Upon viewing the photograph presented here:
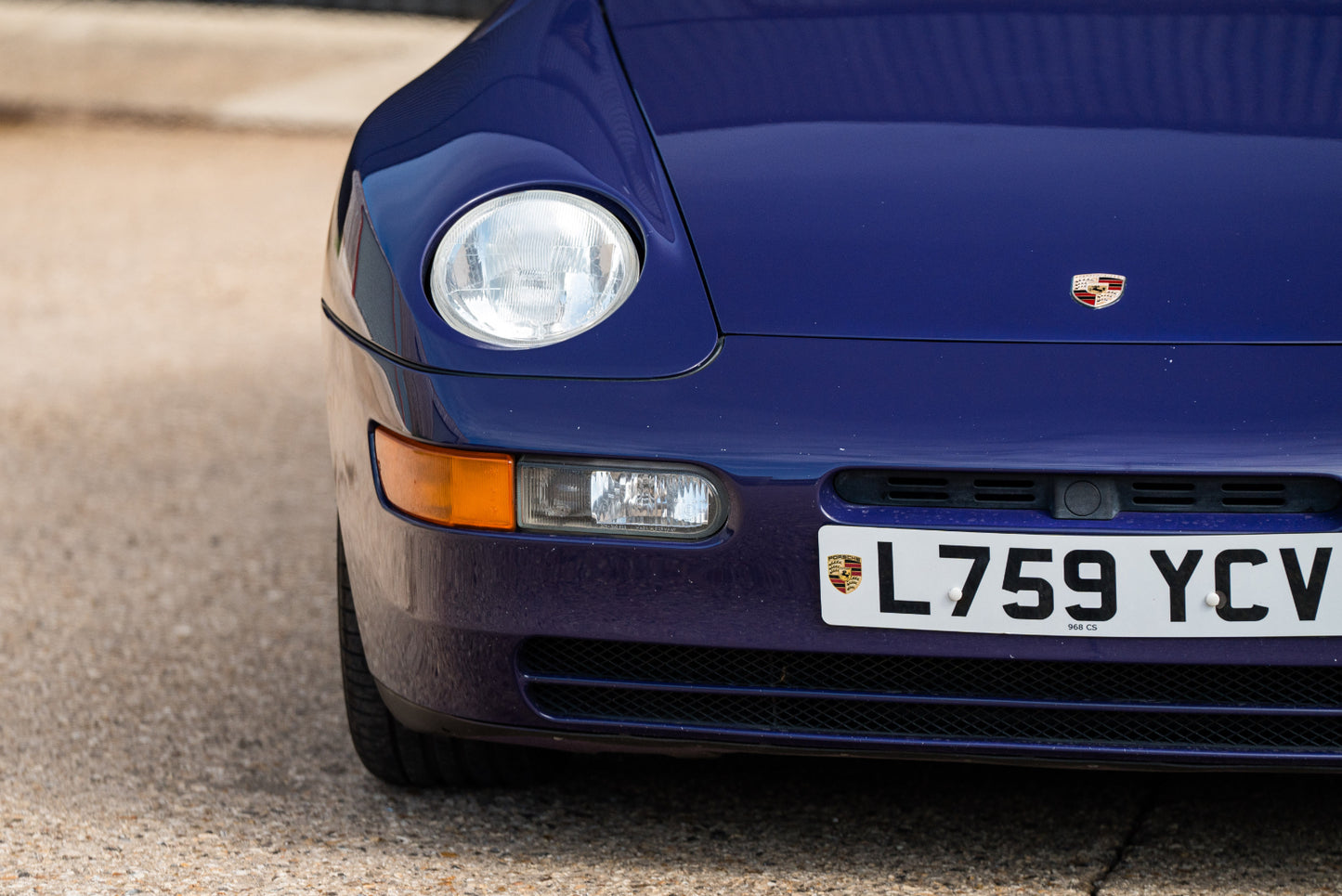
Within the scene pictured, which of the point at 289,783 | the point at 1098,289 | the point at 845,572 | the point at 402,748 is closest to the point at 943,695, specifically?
the point at 845,572

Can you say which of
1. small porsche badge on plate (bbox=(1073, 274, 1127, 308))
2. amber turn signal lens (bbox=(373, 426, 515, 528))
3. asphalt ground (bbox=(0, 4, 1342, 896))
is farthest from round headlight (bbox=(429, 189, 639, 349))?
asphalt ground (bbox=(0, 4, 1342, 896))

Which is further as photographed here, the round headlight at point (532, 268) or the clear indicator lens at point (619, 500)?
the round headlight at point (532, 268)

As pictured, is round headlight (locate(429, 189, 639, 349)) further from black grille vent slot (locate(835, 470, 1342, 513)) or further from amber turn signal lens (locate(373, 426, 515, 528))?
black grille vent slot (locate(835, 470, 1342, 513))

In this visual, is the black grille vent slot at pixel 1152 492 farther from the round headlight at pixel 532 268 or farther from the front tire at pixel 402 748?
the front tire at pixel 402 748

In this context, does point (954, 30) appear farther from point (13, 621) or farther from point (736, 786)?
point (13, 621)

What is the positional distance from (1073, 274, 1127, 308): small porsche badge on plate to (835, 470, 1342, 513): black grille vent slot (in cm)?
22

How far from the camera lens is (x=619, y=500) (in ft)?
5.69

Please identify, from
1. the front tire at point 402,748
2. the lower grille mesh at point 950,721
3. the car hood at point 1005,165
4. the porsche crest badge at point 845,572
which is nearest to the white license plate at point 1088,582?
the porsche crest badge at point 845,572

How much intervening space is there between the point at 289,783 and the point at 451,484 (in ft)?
2.32

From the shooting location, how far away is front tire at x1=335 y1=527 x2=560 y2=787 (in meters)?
2.14

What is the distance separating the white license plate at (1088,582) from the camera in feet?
5.45

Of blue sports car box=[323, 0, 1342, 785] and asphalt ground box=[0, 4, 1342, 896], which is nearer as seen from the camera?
blue sports car box=[323, 0, 1342, 785]

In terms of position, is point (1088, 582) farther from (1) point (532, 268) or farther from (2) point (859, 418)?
(1) point (532, 268)

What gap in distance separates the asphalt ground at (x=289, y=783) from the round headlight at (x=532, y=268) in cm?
66
